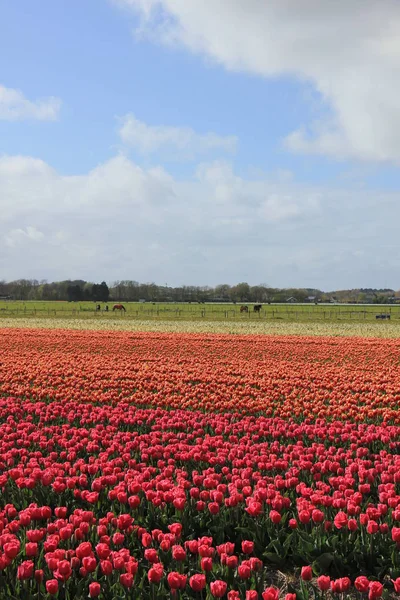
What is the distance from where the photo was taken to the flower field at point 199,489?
4754 millimetres

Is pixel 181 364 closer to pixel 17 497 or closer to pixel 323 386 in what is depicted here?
pixel 323 386

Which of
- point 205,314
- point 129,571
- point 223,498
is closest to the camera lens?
point 129,571

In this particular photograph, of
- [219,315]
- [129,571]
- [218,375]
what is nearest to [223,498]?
[129,571]

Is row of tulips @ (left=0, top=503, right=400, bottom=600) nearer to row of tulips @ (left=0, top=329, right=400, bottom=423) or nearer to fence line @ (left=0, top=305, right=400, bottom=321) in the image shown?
row of tulips @ (left=0, top=329, right=400, bottom=423)

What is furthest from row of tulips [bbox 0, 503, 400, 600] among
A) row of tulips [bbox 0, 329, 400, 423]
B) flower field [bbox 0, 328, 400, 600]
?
row of tulips [bbox 0, 329, 400, 423]

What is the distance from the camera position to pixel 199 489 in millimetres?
6988

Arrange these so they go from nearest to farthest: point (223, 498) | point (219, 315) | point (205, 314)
A: point (223, 498) < point (219, 315) < point (205, 314)

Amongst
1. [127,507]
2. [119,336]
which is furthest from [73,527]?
[119,336]

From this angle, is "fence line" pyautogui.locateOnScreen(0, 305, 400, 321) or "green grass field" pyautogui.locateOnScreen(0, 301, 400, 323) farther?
"fence line" pyautogui.locateOnScreen(0, 305, 400, 321)

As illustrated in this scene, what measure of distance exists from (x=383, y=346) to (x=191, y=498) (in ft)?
70.2

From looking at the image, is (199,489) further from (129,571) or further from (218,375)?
(218,375)

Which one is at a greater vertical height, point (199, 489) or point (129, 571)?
point (129, 571)

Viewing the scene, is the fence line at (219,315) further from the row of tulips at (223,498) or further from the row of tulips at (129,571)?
the row of tulips at (129,571)

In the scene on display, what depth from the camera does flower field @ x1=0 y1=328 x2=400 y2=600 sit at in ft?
15.6
